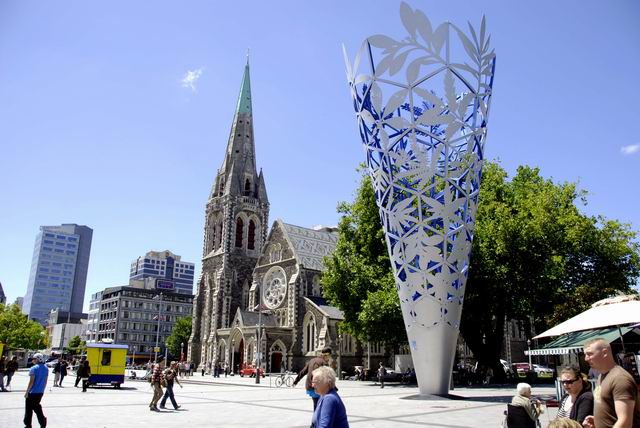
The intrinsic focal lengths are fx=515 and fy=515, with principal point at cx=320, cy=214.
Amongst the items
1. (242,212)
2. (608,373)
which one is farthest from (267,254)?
(608,373)

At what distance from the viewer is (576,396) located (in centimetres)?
612

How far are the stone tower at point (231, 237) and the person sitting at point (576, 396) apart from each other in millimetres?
56637

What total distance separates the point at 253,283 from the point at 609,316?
169ft

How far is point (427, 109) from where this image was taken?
19781 millimetres

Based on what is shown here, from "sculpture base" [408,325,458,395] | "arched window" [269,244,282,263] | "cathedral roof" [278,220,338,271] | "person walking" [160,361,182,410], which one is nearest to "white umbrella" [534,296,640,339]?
"sculpture base" [408,325,458,395]

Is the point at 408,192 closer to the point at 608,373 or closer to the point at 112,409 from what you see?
the point at 112,409

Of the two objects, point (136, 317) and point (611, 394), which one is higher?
point (136, 317)

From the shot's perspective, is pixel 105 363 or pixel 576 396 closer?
pixel 576 396

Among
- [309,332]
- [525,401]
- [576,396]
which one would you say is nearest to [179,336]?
[309,332]

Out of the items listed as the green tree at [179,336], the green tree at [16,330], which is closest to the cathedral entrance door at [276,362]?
the green tree at [16,330]

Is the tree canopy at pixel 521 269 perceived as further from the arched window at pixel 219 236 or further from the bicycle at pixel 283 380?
the arched window at pixel 219 236

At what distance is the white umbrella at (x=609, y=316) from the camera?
10852 millimetres

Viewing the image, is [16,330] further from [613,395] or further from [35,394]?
[613,395]

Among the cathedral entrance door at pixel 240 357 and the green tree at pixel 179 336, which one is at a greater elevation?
the green tree at pixel 179 336
